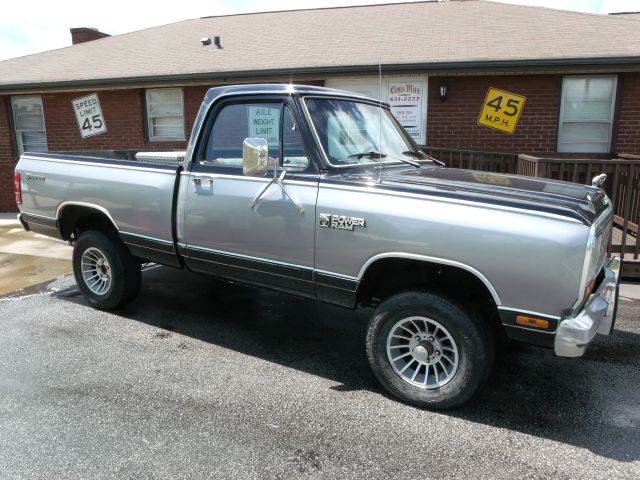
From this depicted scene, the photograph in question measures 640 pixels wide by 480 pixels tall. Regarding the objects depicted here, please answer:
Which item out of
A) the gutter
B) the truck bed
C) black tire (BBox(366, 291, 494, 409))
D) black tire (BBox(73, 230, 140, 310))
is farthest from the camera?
the gutter

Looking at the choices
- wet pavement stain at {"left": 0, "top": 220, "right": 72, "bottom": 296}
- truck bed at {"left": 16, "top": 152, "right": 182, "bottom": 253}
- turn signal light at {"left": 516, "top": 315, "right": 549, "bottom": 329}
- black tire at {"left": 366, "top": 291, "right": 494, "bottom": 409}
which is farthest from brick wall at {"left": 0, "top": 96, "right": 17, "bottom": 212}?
turn signal light at {"left": 516, "top": 315, "right": 549, "bottom": 329}

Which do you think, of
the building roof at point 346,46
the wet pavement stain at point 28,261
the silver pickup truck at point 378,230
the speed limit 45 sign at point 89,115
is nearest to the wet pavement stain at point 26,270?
the wet pavement stain at point 28,261

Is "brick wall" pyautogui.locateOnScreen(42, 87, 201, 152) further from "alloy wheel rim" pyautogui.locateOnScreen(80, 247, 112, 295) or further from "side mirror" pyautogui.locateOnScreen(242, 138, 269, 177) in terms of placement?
"side mirror" pyautogui.locateOnScreen(242, 138, 269, 177)

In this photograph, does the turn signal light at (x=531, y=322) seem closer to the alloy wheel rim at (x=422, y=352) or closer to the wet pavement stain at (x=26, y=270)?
the alloy wheel rim at (x=422, y=352)

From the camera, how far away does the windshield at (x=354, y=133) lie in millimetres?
3807

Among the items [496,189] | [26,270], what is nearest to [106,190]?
[26,270]

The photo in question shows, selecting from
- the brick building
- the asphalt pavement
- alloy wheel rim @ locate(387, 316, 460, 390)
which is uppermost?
the brick building

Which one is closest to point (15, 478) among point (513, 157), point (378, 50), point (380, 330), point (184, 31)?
point (380, 330)

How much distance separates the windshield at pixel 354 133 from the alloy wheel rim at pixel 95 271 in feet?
8.74

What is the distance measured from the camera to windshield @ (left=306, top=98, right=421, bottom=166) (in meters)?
3.81

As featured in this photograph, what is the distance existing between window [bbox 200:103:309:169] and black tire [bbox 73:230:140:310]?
4.77 ft

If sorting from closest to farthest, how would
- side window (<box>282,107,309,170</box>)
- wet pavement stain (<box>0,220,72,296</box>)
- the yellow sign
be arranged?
side window (<box>282,107,309,170</box>) < wet pavement stain (<box>0,220,72,296</box>) < the yellow sign

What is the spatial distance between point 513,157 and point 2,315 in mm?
7740

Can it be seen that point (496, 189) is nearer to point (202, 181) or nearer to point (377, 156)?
point (377, 156)
